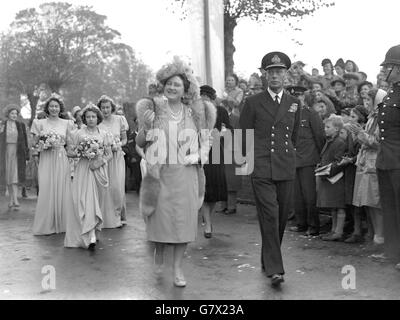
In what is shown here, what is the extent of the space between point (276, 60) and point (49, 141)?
15.2 feet

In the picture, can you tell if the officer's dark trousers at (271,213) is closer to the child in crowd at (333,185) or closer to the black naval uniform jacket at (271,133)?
the black naval uniform jacket at (271,133)

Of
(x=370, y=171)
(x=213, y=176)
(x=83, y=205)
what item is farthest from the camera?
(x=213, y=176)

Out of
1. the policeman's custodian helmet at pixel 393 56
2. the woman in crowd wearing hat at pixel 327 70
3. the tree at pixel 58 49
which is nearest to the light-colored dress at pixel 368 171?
the policeman's custodian helmet at pixel 393 56

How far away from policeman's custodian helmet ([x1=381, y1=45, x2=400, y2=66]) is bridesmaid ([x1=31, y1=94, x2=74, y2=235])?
515 cm

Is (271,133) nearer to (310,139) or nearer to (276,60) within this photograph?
(276,60)

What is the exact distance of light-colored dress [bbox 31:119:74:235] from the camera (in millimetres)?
9609

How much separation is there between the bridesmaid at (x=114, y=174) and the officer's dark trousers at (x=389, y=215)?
14.6ft

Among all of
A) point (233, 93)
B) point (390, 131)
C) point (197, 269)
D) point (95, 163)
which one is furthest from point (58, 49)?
point (390, 131)

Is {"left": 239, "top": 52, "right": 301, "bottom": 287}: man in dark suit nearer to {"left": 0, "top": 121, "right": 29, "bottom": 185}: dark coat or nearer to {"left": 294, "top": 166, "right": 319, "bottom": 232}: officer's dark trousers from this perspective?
{"left": 294, "top": 166, "right": 319, "bottom": 232}: officer's dark trousers

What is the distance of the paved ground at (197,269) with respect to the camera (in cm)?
575

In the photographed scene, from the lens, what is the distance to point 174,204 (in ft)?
20.0

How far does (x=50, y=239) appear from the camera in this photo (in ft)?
29.7
